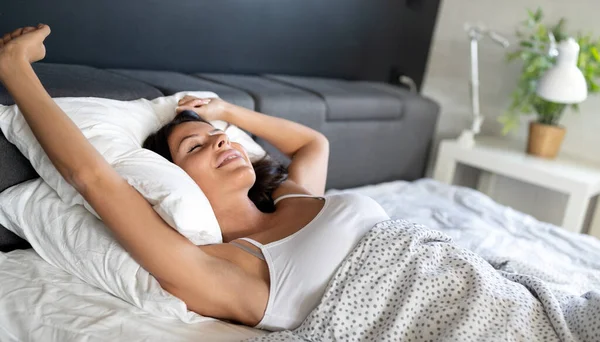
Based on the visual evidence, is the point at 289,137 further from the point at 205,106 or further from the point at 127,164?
the point at 127,164

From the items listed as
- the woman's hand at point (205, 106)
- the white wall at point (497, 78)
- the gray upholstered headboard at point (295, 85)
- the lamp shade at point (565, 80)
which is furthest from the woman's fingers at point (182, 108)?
the white wall at point (497, 78)

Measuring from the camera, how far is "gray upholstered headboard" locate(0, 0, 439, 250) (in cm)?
172

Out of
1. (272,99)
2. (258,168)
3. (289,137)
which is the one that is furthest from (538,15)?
(258,168)

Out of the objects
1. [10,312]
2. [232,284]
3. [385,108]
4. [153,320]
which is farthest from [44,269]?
[385,108]

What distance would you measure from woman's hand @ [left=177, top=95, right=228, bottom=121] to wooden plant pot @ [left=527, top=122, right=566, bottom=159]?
1.82 m

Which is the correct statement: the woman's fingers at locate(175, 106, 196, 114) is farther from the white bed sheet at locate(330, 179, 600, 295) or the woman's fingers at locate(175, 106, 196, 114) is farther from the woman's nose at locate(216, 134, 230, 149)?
the white bed sheet at locate(330, 179, 600, 295)

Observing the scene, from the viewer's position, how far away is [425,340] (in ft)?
3.98

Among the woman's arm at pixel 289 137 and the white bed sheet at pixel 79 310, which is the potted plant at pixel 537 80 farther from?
the woman's arm at pixel 289 137

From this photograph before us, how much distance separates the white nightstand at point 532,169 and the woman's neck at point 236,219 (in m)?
1.74

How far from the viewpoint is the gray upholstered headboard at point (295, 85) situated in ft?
5.64

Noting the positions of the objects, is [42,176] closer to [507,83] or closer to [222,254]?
[222,254]

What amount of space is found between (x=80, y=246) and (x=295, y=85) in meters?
1.31

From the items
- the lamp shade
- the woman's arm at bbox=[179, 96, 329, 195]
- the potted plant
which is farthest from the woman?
the potted plant

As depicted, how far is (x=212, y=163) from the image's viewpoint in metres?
1.47
